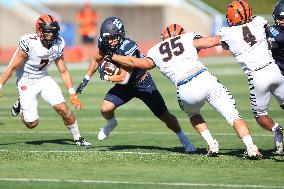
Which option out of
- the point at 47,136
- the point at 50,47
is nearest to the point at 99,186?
the point at 50,47

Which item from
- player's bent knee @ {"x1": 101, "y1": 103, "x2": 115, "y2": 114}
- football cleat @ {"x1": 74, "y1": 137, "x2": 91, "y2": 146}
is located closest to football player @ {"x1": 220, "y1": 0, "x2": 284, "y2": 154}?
player's bent knee @ {"x1": 101, "y1": 103, "x2": 115, "y2": 114}

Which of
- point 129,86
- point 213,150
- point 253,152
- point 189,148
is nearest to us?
point 253,152

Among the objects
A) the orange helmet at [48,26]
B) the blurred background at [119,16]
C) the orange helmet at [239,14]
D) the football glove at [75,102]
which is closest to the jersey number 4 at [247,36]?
the orange helmet at [239,14]

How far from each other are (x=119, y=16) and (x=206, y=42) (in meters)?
27.6

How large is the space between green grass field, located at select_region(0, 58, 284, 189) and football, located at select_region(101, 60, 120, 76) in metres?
1.04

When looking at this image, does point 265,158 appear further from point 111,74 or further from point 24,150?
point 24,150

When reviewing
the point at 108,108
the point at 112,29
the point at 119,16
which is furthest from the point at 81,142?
the point at 119,16

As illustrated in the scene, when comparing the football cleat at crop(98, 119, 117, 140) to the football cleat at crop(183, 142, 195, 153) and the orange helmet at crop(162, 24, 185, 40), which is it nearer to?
the football cleat at crop(183, 142, 195, 153)

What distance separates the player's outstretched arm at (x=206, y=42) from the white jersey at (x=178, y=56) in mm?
62

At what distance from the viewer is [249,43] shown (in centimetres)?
1152

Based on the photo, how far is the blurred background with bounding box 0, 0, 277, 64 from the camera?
3741 cm

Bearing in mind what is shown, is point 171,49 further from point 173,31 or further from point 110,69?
point 110,69

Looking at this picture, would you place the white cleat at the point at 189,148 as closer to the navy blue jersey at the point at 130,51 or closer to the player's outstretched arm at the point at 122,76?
the navy blue jersey at the point at 130,51

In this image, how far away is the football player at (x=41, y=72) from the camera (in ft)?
43.0
